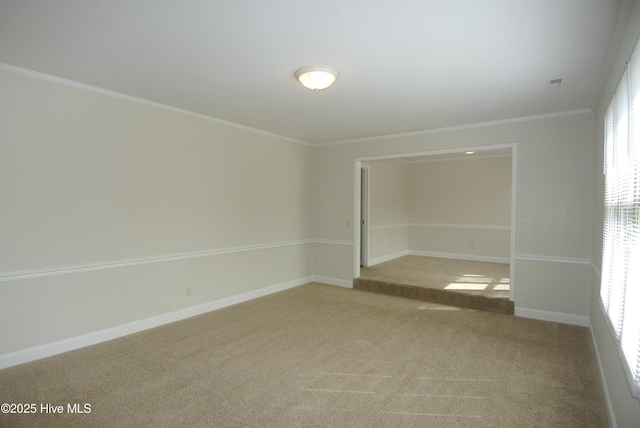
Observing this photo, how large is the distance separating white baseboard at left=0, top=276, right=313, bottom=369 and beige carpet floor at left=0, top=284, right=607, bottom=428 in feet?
0.32

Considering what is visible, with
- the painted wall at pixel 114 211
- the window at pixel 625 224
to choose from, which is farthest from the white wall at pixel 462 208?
the window at pixel 625 224

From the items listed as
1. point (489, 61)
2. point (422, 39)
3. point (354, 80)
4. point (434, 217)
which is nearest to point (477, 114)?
point (489, 61)

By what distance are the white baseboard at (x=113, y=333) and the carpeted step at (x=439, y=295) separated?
1878mm

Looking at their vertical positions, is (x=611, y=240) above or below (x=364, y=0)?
below

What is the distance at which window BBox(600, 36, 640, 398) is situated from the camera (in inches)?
64.5

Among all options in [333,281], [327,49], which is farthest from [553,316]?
[327,49]

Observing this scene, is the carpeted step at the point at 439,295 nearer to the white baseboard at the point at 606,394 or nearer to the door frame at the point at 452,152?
the door frame at the point at 452,152

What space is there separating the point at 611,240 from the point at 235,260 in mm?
4247

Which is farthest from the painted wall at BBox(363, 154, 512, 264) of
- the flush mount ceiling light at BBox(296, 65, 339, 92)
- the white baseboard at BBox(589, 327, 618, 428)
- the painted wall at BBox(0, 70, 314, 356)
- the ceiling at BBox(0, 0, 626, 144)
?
the white baseboard at BBox(589, 327, 618, 428)

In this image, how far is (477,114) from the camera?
4.31 m

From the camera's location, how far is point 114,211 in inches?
141

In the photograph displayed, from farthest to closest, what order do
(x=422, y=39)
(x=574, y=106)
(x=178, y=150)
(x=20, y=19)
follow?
(x=178, y=150) → (x=574, y=106) → (x=422, y=39) → (x=20, y=19)

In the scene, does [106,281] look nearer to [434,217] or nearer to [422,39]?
[422,39]

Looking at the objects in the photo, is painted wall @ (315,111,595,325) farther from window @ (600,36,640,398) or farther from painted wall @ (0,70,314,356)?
painted wall @ (0,70,314,356)
